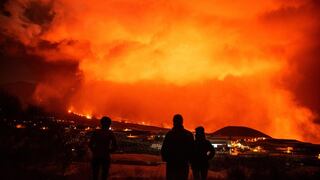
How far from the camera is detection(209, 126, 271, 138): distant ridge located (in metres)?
103

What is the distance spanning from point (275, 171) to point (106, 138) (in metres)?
14.0

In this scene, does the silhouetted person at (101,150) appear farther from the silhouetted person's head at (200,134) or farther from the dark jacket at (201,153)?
the silhouetted person's head at (200,134)

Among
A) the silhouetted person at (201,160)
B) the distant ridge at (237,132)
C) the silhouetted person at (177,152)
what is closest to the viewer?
the silhouetted person at (177,152)

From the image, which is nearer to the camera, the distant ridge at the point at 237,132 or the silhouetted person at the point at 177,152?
the silhouetted person at the point at 177,152

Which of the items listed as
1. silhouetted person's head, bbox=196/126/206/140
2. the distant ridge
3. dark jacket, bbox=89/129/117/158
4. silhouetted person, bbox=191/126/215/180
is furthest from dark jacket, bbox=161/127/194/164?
the distant ridge

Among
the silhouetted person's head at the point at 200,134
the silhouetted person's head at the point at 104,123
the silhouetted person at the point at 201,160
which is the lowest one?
the silhouetted person at the point at 201,160

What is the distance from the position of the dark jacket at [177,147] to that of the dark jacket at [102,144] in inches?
89.4

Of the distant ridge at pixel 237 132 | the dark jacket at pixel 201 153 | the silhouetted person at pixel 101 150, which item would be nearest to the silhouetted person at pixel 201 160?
the dark jacket at pixel 201 153

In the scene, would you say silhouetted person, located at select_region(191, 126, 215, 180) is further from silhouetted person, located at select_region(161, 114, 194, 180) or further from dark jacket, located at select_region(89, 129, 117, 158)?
dark jacket, located at select_region(89, 129, 117, 158)

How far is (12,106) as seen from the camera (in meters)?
54.4

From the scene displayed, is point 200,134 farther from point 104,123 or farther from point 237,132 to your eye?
point 237,132

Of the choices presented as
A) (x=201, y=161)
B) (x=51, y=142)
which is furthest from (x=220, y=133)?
(x=201, y=161)

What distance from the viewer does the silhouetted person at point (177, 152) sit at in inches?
325

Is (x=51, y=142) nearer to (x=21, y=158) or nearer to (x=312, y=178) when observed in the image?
(x=21, y=158)
